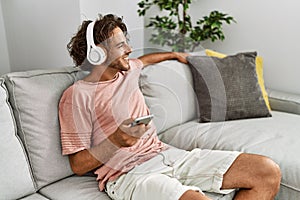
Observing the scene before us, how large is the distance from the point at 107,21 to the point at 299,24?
4.99 feet

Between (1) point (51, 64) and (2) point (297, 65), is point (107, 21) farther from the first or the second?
(2) point (297, 65)

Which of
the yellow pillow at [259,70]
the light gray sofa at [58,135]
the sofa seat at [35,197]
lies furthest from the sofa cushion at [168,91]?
the sofa seat at [35,197]

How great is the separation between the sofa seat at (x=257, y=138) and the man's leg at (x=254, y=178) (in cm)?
10

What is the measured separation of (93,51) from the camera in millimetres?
1335

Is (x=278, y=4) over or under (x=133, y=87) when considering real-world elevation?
over

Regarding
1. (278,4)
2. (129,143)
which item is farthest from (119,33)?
(278,4)

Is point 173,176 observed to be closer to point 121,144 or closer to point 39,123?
point 121,144

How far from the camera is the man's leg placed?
4.74 feet

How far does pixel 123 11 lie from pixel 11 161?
4.14 feet

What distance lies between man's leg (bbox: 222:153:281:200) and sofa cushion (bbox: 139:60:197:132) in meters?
Result: 0.38

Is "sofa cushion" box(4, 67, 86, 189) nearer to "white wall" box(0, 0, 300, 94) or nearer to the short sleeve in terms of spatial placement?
the short sleeve

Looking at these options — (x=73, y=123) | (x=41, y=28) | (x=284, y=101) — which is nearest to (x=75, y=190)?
(x=73, y=123)

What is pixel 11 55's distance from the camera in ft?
7.29

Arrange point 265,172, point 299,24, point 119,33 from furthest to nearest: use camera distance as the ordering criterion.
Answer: point 299,24
point 265,172
point 119,33
